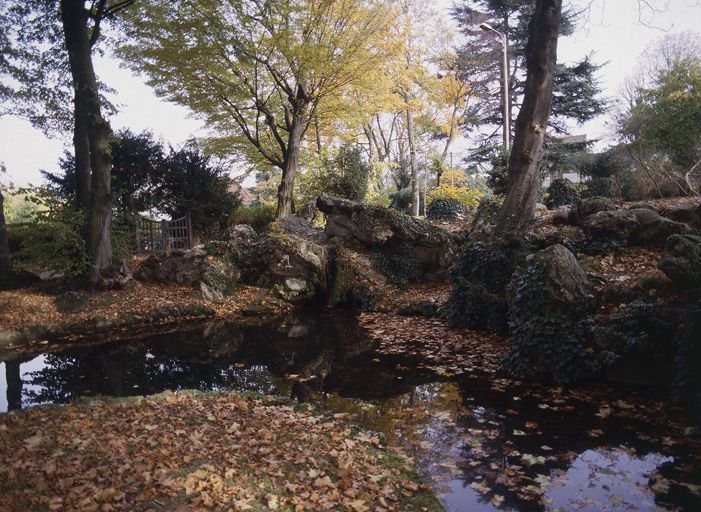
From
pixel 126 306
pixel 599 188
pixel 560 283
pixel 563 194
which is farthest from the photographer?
pixel 599 188

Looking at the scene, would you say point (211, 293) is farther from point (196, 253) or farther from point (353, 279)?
point (353, 279)

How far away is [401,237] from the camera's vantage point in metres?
13.7

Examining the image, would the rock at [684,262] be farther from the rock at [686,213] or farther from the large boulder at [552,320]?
the rock at [686,213]

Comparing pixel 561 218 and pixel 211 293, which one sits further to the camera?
pixel 211 293

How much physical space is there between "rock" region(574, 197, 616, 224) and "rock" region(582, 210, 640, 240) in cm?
59

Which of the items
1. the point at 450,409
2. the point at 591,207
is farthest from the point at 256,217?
the point at 450,409

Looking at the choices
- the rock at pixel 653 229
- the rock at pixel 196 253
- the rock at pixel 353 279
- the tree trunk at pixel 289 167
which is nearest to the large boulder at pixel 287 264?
the rock at pixel 353 279

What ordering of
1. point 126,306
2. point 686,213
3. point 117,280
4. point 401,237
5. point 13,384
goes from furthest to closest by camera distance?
point 401,237 < point 117,280 < point 126,306 < point 686,213 < point 13,384

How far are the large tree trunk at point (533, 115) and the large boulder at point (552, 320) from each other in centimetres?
305

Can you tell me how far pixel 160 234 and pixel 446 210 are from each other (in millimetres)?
11660

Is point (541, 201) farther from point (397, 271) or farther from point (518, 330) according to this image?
point (518, 330)

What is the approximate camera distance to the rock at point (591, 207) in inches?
410

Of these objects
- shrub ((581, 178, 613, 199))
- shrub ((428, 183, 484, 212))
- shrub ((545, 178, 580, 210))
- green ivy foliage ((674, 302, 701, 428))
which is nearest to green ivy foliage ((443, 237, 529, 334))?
green ivy foliage ((674, 302, 701, 428))

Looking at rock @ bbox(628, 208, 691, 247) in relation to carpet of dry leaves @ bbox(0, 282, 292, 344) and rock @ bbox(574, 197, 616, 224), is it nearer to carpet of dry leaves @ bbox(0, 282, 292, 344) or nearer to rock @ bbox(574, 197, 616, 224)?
rock @ bbox(574, 197, 616, 224)
